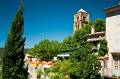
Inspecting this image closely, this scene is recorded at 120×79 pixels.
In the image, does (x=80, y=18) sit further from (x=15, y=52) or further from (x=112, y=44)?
(x=15, y=52)

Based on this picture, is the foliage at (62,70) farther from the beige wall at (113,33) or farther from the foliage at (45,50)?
the foliage at (45,50)

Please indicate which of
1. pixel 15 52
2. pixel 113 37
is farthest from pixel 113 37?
pixel 15 52

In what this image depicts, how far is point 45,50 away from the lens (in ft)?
258

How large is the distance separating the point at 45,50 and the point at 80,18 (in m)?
52.1

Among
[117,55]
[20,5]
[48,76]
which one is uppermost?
[20,5]

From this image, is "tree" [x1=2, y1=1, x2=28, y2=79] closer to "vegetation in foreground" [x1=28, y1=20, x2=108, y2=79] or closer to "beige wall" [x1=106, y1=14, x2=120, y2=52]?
"vegetation in foreground" [x1=28, y1=20, x2=108, y2=79]

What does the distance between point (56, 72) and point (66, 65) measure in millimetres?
2774

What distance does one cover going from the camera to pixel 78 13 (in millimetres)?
130375

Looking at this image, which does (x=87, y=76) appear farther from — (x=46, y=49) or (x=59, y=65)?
(x=46, y=49)

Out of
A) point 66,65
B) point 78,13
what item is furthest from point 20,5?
point 78,13

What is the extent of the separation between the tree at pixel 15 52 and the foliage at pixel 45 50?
119 feet

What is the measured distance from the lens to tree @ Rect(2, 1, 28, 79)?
37.4 meters

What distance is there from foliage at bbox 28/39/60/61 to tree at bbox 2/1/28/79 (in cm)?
3631

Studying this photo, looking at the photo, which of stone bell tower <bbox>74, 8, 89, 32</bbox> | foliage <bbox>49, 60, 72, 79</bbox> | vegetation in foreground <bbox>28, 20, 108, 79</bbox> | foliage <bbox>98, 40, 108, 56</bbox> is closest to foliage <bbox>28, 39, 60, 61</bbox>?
vegetation in foreground <bbox>28, 20, 108, 79</bbox>
